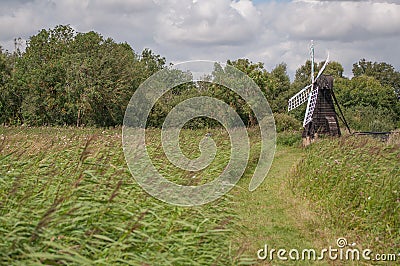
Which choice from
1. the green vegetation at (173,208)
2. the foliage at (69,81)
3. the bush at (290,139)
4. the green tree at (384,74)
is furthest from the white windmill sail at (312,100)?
the green tree at (384,74)

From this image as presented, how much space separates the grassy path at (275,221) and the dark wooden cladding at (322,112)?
9.41 m

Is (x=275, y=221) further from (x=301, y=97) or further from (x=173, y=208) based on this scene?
(x=301, y=97)

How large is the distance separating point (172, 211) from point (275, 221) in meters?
2.38

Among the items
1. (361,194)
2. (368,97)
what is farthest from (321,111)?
(368,97)

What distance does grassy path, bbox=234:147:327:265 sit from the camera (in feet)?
19.9

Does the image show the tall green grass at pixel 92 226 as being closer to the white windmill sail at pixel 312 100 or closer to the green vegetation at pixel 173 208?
the green vegetation at pixel 173 208

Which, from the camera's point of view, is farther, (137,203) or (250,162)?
(250,162)

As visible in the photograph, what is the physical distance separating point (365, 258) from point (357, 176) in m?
2.05

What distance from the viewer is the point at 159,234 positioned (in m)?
4.53

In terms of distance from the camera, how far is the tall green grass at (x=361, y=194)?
624 centimetres

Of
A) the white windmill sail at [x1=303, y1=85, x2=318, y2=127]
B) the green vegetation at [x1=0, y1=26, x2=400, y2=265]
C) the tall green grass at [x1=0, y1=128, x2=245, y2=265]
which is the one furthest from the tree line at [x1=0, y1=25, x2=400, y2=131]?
the tall green grass at [x1=0, y1=128, x2=245, y2=265]

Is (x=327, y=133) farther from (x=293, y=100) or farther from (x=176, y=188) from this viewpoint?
(x=176, y=188)

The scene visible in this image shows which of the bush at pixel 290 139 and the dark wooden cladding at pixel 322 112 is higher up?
the dark wooden cladding at pixel 322 112

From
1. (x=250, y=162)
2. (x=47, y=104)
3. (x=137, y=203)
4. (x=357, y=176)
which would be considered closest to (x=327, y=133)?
(x=250, y=162)
